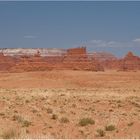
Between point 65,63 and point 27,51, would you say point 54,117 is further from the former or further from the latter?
point 27,51

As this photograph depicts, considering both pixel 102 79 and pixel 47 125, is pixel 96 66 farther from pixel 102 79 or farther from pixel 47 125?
pixel 47 125

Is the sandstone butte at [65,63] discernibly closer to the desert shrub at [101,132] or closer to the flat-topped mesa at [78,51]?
the flat-topped mesa at [78,51]

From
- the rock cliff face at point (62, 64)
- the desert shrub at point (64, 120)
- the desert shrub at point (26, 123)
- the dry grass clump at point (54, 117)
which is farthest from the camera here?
the rock cliff face at point (62, 64)

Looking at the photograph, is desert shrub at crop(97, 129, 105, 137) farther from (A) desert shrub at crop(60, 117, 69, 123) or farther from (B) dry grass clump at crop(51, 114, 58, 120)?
(B) dry grass clump at crop(51, 114, 58, 120)

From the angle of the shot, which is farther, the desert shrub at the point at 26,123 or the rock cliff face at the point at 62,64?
the rock cliff face at the point at 62,64

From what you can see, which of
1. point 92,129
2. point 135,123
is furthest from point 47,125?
point 135,123

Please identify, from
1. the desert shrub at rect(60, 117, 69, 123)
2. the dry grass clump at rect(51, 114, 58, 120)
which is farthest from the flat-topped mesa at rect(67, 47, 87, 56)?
the desert shrub at rect(60, 117, 69, 123)

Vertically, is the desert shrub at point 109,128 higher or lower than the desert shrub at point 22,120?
lower

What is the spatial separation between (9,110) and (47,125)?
16.9 feet

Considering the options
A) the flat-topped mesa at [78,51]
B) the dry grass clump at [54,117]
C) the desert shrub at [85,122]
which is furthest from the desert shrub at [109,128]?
the flat-topped mesa at [78,51]

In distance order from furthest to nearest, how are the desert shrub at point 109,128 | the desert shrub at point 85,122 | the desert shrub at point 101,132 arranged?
Answer: the desert shrub at point 85,122 → the desert shrub at point 109,128 → the desert shrub at point 101,132

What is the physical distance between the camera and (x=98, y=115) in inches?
849

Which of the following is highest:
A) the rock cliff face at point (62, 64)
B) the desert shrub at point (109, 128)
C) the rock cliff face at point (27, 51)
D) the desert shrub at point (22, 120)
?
Result: the rock cliff face at point (27, 51)

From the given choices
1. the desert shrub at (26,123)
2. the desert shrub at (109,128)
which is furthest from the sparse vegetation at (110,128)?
the desert shrub at (26,123)
